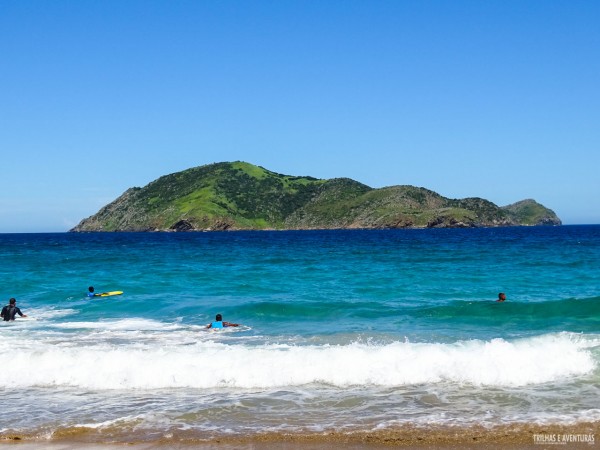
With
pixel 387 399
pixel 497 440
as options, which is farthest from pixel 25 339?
pixel 497 440

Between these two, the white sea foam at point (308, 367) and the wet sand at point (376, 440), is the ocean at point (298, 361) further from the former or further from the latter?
the wet sand at point (376, 440)

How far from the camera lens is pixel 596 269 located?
4072 cm

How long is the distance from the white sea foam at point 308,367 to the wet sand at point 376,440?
3282 millimetres

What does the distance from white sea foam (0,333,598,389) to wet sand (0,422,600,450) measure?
328 cm

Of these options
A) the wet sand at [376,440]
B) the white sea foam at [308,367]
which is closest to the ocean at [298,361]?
the white sea foam at [308,367]

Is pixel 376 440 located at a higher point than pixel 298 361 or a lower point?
lower

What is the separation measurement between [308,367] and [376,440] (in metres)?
4.65

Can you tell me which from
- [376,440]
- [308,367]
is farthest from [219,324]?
[376,440]

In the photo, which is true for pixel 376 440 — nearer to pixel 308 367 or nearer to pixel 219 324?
pixel 308 367

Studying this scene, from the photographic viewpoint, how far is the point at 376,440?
9.61 meters

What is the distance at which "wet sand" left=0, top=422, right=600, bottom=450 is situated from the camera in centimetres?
935

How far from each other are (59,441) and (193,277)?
101ft

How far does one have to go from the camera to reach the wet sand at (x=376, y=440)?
935 cm

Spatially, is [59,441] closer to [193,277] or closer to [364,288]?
[364,288]
